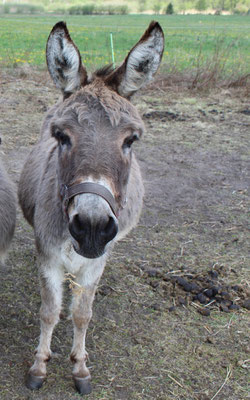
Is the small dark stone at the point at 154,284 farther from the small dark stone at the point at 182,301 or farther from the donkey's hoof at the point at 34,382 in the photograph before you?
the donkey's hoof at the point at 34,382

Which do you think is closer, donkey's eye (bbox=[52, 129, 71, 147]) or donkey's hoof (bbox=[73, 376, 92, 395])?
donkey's eye (bbox=[52, 129, 71, 147])

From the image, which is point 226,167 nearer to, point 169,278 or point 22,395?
point 169,278

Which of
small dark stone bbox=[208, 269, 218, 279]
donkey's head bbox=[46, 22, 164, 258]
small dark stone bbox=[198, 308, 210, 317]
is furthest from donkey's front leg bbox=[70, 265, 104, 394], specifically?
small dark stone bbox=[208, 269, 218, 279]

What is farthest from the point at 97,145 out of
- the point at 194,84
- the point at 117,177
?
the point at 194,84

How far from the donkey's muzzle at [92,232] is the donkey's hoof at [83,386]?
1.12 metres

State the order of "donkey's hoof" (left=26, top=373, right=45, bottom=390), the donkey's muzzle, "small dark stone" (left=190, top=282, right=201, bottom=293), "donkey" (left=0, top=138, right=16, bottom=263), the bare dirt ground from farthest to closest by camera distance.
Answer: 1. "small dark stone" (left=190, top=282, right=201, bottom=293)
2. "donkey" (left=0, top=138, right=16, bottom=263)
3. the bare dirt ground
4. "donkey's hoof" (left=26, top=373, right=45, bottom=390)
5. the donkey's muzzle

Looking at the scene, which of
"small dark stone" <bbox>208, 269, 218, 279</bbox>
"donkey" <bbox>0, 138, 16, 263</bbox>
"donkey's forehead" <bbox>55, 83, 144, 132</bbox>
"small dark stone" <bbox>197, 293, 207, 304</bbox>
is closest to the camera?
"donkey's forehead" <bbox>55, 83, 144, 132</bbox>

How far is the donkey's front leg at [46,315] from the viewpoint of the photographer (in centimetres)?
260

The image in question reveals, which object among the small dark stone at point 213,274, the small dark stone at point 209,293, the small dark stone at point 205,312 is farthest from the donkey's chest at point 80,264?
Answer: the small dark stone at point 213,274

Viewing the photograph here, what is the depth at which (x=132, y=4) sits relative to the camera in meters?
42.8

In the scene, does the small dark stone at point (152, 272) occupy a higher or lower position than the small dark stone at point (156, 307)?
higher

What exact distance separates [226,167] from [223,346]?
3485 mm

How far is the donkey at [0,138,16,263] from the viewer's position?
3286mm

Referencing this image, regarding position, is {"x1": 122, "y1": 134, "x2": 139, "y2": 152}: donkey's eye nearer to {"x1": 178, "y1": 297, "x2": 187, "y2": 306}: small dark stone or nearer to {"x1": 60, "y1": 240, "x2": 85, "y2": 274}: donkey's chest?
{"x1": 60, "y1": 240, "x2": 85, "y2": 274}: donkey's chest
